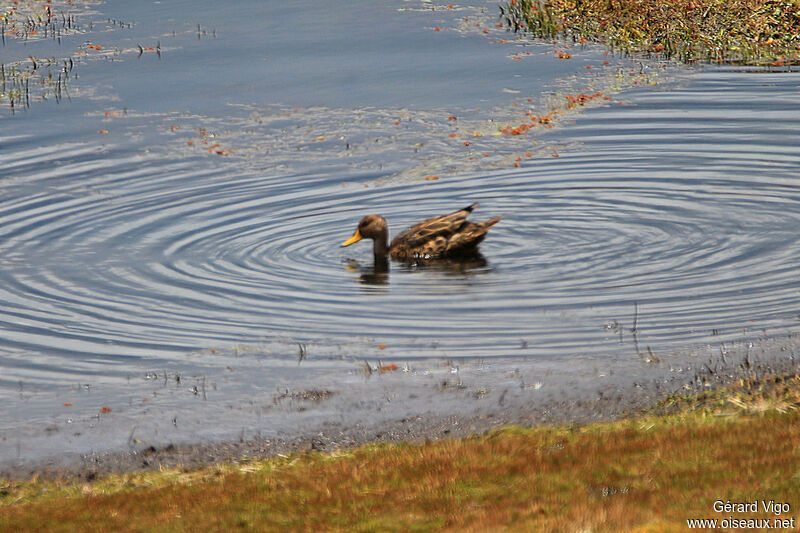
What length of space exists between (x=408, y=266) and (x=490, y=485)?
29.7 feet

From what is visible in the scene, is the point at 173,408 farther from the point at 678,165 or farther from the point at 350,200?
the point at 678,165

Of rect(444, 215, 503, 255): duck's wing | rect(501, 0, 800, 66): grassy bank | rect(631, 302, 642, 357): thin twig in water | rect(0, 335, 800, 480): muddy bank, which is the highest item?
rect(501, 0, 800, 66): grassy bank

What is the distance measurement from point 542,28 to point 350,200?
16.7 metres

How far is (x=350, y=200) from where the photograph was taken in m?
21.6

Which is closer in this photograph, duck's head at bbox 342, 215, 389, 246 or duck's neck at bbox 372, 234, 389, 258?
duck's head at bbox 342, 215, 389, 246

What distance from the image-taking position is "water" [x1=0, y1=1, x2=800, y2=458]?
1458 cm

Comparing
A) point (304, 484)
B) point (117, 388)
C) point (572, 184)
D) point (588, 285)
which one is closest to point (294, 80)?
point (572, 184)

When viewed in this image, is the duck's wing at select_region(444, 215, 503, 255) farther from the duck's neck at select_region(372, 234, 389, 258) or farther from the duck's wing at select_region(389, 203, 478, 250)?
the duck's neck at select_region(372, 234, 389, 258)

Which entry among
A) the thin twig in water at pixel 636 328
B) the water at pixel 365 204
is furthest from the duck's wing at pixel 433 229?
the thin twig in water at pixel 636 328

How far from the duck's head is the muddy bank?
17.4 ft

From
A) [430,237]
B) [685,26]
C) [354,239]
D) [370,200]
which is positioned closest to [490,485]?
[430,237]

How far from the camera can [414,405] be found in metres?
12.2

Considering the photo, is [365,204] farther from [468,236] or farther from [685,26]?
[685,26]

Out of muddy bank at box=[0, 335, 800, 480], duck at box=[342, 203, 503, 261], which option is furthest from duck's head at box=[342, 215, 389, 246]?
muddy bank at box=[0, 335, 800, 480]
